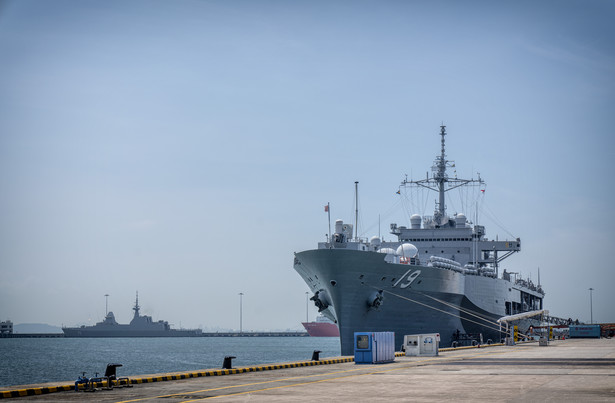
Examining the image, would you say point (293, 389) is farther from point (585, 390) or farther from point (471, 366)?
point (471, 366)

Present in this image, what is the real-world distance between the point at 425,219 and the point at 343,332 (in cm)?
1678

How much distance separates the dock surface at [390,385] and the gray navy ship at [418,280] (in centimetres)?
949

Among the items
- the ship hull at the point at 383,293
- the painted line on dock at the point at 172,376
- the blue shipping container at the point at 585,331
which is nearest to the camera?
the painted line on dock at the point at 172,376

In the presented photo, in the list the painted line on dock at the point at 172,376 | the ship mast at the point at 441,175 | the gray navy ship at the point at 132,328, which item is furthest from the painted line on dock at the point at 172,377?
the gray navy ship at the point at 132,328

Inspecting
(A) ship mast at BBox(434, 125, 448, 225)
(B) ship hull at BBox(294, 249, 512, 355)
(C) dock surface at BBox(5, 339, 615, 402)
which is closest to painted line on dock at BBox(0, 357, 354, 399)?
(C) dock surface at BBox(5, 339, 615, 402)

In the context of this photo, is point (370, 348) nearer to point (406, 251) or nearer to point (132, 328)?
point (406, 251)

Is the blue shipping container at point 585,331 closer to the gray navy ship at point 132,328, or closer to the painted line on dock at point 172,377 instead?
the painted line on dock at point 172,377

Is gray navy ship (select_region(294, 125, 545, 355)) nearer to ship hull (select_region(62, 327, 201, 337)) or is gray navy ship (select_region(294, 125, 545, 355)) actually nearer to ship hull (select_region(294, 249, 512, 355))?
ship hull (select_region(294, 249, 512, 355))

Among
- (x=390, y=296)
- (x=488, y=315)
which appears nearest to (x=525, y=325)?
(x=488, y=315)

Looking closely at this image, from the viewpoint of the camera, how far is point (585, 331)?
219 feet

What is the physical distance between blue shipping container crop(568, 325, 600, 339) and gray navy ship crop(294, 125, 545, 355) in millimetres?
22330

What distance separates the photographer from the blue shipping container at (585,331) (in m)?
65.8

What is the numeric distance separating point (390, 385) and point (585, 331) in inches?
2253

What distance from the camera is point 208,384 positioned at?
17.4 metres
